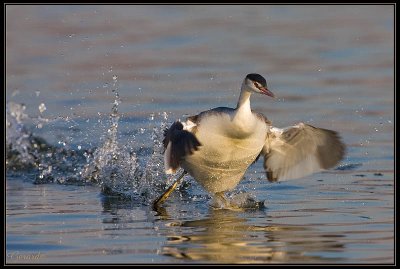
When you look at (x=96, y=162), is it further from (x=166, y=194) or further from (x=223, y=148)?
(x=223, y=148)

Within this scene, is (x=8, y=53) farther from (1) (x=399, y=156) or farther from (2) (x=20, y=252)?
(2) (x=20, y=252)

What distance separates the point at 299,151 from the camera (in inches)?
386

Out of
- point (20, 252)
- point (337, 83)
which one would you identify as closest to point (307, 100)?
point (337, 83)

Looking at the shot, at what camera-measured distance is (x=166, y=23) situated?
20.1 metres

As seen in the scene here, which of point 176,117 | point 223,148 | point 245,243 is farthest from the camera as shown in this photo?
point 176,117

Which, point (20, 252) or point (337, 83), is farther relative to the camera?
point (337, 83)

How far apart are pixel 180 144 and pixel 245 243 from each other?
1.07 m

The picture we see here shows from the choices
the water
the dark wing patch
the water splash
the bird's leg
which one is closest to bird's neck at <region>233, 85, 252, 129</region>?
the dark wing patch

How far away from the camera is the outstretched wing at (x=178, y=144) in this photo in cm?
849

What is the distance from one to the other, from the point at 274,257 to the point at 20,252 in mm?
1863

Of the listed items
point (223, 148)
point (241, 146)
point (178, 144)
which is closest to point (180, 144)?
point (178, 144)

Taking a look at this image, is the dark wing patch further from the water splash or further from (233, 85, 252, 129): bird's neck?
the water splash

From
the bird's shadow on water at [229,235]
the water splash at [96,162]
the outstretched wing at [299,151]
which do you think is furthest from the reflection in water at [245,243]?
the water splash at [96,162]

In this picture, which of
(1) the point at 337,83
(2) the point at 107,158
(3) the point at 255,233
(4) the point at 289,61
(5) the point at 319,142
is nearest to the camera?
(3) the point at 255,233
